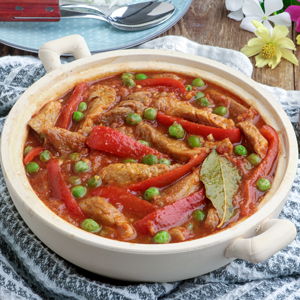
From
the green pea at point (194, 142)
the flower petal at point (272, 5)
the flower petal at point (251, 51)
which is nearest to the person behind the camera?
the green pea at point (194, 142)

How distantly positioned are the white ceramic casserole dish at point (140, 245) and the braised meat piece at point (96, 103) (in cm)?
25

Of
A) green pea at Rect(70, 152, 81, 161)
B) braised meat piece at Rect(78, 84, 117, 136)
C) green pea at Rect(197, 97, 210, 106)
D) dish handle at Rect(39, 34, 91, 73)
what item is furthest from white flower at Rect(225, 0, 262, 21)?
green pea at Rect(70, 152, 81, 161)

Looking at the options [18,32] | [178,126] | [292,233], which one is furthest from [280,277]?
[18,32]

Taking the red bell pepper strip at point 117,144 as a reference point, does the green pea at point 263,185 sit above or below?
below

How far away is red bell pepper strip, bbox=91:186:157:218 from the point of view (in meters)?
3.23

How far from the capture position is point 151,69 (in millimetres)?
4406

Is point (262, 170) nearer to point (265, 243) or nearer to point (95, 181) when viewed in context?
point (265, 243)

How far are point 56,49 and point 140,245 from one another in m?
2.19

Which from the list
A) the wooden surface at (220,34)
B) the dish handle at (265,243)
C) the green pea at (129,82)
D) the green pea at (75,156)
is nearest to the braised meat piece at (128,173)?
the green pea at (75,156)

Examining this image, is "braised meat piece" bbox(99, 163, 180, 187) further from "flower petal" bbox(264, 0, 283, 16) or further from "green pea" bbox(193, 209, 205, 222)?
"flower petal" bbox(264, 0, 283, 16)

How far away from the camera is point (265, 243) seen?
286cm

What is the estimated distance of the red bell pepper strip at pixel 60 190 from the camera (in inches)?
128

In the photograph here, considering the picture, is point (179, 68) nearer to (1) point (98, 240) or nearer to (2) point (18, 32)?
(1) point (98, 240)

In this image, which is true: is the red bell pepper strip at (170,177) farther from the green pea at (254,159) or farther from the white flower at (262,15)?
the white flower at (262,15)
